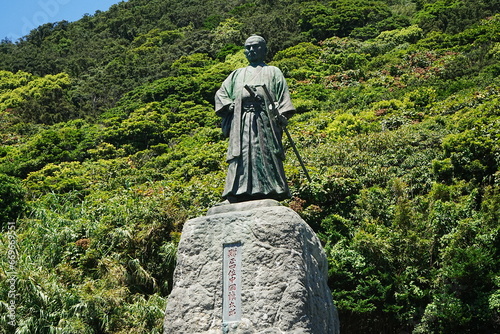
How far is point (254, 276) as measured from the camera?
6703 mm

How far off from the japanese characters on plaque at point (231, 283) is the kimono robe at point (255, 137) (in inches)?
32.1

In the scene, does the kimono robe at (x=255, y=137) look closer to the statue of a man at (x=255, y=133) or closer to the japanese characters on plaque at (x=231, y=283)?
the statue of a man at (x=255, y=133)

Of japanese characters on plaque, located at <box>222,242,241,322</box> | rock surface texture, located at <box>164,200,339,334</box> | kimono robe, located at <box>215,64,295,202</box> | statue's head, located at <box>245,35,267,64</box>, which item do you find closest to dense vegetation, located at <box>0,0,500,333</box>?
rock surface texture, located at <box>164,200,339,334</box>

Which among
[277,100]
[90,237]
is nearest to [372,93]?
[90,237]

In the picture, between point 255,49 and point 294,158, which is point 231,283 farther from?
point 294,158

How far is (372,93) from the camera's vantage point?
2759 cm

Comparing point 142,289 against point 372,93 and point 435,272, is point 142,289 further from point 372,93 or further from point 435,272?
point 372,93

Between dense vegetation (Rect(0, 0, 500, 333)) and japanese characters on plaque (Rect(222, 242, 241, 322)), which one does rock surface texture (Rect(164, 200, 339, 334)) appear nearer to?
japanese characters on plaque (Rect(222, 242, 241, 322))

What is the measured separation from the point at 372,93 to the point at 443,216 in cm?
1521

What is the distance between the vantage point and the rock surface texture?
6480 millimetres

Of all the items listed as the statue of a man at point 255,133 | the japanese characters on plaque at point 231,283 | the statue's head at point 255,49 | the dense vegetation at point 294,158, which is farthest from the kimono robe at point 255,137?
the dense vegetation at point 294,158

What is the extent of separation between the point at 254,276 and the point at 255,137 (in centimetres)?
171

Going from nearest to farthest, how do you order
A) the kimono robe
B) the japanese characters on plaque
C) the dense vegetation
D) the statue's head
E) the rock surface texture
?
the rock surface texture → the japanese characters on plaque → the kimono robe → the statue's head → the dense vegetation

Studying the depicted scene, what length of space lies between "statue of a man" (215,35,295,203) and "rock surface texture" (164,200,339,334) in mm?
331
